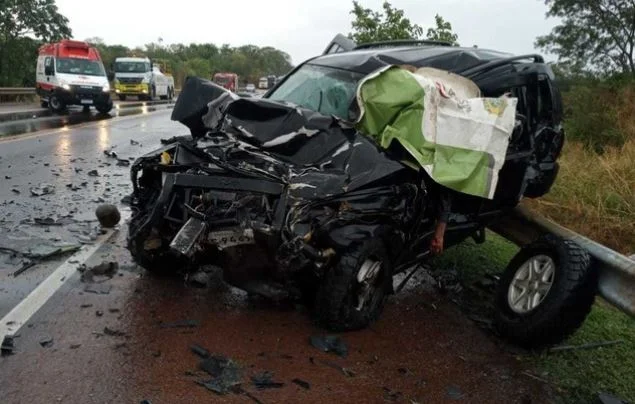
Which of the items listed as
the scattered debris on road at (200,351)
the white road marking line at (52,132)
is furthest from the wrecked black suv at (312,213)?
the white road marking line at (52,132)

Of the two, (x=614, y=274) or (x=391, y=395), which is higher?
(x=614, y=274)

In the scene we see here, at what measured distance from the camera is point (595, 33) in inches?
1099

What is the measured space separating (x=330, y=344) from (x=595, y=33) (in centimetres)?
2917

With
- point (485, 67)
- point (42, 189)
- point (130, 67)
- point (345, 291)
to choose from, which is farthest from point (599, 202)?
point (130, 67)

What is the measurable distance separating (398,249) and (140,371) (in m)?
1.94

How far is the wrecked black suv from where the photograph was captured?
3.62 m

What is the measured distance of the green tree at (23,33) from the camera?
104ft

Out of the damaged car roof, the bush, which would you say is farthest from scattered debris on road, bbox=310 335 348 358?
the bush

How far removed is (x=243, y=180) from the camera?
3.68 meters

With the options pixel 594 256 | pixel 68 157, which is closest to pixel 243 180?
pixel 594 256

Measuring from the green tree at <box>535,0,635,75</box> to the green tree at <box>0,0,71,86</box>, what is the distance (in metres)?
27.9

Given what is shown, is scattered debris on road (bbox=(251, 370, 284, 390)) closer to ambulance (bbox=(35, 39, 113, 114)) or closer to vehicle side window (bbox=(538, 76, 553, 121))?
vehicle side window (bbox=(538, 76, 553, 121))

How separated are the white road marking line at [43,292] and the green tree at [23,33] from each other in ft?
104

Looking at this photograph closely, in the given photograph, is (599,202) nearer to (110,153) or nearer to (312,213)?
(312,213)
